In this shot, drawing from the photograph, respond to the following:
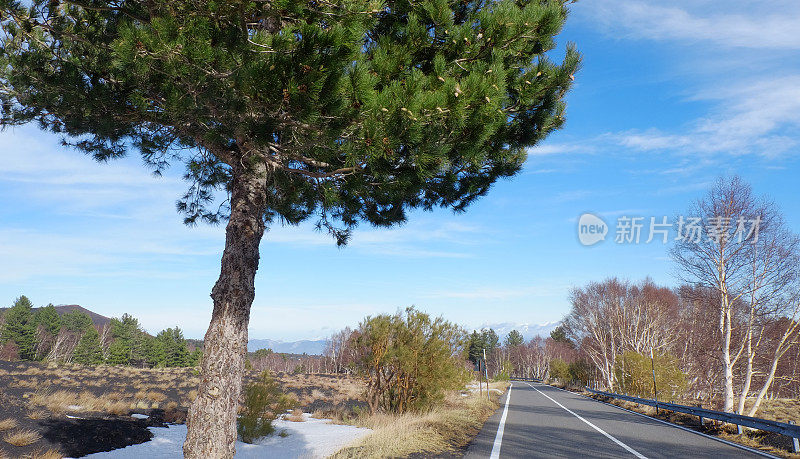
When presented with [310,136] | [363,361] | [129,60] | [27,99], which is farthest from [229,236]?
[363,361]

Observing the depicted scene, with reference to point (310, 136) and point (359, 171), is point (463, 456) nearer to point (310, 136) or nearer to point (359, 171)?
point (359, 171)

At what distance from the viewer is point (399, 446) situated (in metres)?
7.62

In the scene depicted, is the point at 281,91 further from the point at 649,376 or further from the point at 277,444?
the point at 649,376

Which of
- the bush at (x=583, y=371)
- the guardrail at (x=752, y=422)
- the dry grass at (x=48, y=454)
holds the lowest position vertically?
the bush at (x=583, y=371)

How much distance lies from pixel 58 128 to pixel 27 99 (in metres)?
0.81

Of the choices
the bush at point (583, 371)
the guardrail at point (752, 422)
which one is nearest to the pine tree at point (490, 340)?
the bush at point (583, 371)

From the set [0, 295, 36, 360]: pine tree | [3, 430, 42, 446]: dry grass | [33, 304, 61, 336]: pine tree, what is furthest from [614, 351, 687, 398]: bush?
[33, 304, 61, 336]: pine tree

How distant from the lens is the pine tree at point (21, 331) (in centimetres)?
6041

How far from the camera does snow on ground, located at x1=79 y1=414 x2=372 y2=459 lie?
7.56m

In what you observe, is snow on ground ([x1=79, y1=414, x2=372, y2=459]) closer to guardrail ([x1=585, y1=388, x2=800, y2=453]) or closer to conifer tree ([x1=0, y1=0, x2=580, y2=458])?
conifer tree ([x1=0, y1=0, x2=580, y2=458])

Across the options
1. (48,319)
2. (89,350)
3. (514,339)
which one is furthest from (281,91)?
(514,339)

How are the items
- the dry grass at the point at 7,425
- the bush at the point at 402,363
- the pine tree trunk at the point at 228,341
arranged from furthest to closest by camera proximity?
1. the bush at the point at 402,363
2. the dry grass at the point at 7,425
3. the pine tree trunk at the point at 228,341

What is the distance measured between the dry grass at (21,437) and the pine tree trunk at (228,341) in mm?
5328

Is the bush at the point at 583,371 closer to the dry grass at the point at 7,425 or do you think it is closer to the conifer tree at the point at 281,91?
the conifer tree at the point at 281,91
